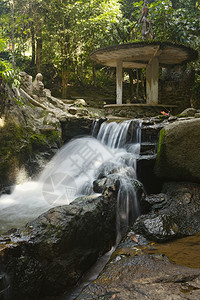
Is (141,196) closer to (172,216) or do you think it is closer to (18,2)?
(172,216)

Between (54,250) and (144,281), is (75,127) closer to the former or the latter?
(54,250)

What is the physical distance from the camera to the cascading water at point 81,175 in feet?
13.9

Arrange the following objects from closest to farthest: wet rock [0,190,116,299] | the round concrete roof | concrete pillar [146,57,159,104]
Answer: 1. wet rock [0,190,116,299]
2. the round concrete roof
3. concrete pillar [146,57,159,104]

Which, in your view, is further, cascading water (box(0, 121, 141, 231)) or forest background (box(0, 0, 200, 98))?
forest background (box(0, 0, 200, 98))

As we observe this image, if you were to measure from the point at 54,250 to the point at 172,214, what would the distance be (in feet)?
7.06

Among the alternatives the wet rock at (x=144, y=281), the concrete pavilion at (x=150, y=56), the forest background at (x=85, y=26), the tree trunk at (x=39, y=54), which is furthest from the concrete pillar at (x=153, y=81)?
the tree trunk at (x=39, y=54)

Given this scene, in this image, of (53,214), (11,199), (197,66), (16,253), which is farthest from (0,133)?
(197,66)

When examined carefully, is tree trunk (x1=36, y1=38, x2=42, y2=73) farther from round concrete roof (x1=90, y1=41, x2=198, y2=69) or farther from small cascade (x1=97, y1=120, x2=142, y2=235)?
small cascade (x1=97, y1=120, x2=142, y2=235)

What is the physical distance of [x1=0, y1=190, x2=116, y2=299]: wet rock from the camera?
2533mm

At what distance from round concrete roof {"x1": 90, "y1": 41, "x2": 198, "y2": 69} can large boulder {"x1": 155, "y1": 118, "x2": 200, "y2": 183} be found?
5.38 meters

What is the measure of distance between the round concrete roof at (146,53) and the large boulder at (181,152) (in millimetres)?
5384

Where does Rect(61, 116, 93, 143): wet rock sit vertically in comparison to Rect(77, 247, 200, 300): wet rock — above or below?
above

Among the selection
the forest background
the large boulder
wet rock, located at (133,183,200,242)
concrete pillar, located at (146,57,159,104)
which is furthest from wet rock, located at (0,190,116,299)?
the forest background

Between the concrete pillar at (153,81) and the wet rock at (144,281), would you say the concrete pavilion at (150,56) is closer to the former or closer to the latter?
the concrete pillar at (153,81)
